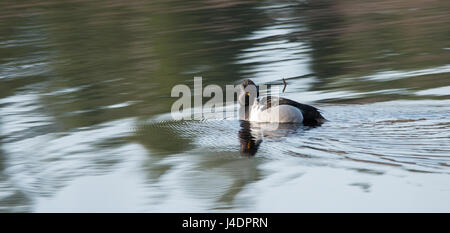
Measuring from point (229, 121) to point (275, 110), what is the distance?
0.77 meters

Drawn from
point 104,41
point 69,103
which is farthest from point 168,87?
point 104,41

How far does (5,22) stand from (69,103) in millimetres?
10121

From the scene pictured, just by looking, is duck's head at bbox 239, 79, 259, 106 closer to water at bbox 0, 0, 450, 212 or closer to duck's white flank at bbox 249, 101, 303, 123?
duck's white flank at bbox 249, 101, 303, 123

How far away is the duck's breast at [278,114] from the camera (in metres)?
9.57

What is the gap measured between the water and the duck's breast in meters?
0.23

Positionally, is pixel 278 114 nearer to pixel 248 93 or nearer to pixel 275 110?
pixel 275 110

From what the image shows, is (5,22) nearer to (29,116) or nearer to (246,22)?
(246,22)

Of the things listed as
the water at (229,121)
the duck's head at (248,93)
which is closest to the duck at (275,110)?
the duck's head at (248,93)

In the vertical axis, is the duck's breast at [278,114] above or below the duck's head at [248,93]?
below

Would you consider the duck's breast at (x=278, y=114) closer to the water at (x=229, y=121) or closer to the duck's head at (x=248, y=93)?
the water at (x=229, y=121)

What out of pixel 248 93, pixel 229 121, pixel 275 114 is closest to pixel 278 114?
pixel 275 114

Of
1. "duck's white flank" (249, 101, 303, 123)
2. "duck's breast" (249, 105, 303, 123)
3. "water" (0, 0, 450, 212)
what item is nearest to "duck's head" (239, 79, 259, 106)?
"duck's white flank" (249, 101, 303, 123)

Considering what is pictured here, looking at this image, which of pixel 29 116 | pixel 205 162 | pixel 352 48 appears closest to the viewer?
pixel 205 162

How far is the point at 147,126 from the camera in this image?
998cm
